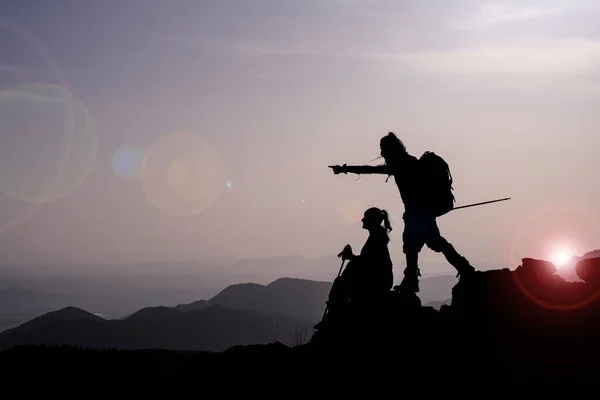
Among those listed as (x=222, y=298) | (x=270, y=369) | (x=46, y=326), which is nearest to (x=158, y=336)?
(x=46, y=326)

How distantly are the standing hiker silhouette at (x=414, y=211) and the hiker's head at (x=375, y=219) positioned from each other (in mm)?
340

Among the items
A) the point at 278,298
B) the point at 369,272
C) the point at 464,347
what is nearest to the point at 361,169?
the point at 369,272

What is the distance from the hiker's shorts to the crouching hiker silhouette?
476 mm

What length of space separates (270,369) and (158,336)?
90871 millimetres

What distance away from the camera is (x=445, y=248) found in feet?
34.2

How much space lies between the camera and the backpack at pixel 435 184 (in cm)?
1026

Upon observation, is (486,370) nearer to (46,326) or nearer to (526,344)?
(526,344)

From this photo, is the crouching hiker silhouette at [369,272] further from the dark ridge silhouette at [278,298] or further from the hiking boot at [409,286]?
the dark ridge silhouette at [278,298]

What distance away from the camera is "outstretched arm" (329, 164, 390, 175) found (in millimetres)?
10906

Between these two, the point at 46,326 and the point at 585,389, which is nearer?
the point at 585,389

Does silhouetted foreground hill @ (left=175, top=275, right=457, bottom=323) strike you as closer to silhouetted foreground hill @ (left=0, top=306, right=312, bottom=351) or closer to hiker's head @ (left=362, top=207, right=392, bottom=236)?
silhouetted foreground hill @ (left=0, top=306, right=312, bottom=351)

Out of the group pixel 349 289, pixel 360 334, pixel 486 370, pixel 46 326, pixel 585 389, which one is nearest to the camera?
pixel 585 389

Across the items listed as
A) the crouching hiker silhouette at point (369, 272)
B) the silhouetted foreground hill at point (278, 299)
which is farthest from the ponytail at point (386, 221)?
the silhouetted foreground hill at point (278, 299)

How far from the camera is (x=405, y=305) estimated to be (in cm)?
1045
